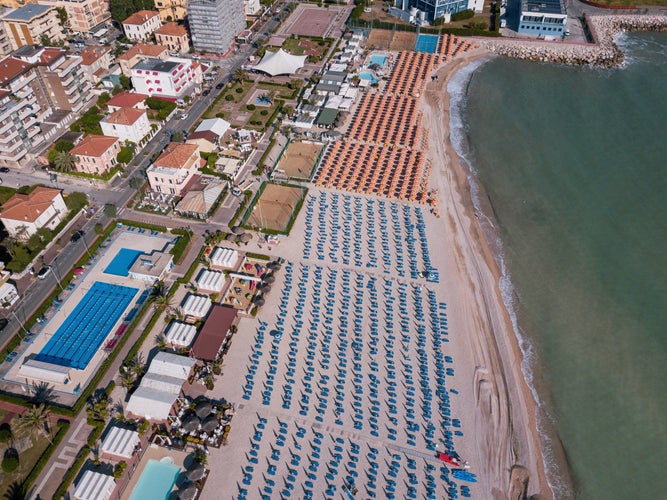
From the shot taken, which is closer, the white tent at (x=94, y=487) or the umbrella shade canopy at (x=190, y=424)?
the white tent at (x=94, y=487)

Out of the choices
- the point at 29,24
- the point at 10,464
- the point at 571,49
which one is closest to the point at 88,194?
the point at 10,464

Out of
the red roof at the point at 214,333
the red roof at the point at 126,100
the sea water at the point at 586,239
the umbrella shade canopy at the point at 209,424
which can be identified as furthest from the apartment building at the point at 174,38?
the umbrella shade canopy at the point at 209,424

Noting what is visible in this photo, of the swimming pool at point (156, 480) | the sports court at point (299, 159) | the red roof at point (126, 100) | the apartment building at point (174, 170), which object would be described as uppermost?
the red roof at point (126, 100)

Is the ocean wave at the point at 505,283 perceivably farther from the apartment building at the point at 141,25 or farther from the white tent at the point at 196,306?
the apartment building at the point at 141,25

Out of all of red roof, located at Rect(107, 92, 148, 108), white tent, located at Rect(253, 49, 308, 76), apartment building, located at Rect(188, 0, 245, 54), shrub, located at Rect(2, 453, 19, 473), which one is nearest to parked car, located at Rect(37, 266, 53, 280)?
shrub, located at Rect(2, 453, 19, 473)

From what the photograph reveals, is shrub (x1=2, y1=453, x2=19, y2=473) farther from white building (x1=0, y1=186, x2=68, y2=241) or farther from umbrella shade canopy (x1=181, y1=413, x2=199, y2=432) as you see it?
white building (x1=0, y1=186, x2=68, y2=241)

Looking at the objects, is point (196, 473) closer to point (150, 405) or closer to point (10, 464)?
point (150, 405)

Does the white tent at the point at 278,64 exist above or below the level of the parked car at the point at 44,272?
above
